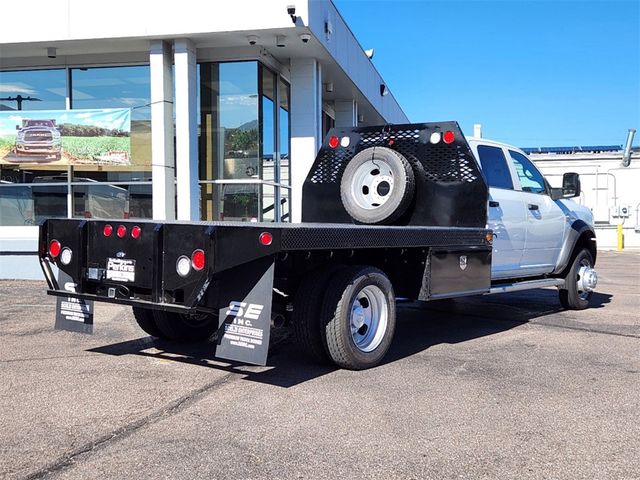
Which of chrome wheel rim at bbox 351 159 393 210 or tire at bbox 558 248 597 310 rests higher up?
chrome wheel rim at bbox 351 159 393 210

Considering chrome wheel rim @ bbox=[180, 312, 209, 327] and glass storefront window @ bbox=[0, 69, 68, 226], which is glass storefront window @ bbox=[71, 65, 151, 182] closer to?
glass storefront window @ bbox=[0, 69, 68, 226]

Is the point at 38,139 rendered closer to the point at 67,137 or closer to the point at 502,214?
the point at 67,137

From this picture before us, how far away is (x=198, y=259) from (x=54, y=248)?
1.66 meters

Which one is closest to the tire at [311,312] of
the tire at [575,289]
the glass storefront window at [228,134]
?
the tire at [575,289]

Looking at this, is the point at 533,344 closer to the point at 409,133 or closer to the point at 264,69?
the point at 409,133

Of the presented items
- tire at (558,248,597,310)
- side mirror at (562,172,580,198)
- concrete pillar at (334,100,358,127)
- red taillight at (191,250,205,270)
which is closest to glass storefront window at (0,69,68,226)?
concrete pillar at (334,100,358,127)

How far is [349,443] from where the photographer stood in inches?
139

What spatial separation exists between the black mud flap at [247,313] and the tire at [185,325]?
1.63m

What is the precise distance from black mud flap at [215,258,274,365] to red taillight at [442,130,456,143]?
326cm

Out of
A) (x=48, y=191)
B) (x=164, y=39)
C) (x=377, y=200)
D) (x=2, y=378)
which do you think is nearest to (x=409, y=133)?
(x=377, y=200)

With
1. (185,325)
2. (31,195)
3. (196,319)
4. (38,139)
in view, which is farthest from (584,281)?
(31,195)

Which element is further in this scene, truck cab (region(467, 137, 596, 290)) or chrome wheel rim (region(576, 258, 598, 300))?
chrome wheel rim (region(576, 258, 598, 300))

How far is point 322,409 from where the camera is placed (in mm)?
4113

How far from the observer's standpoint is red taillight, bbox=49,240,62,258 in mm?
5156
